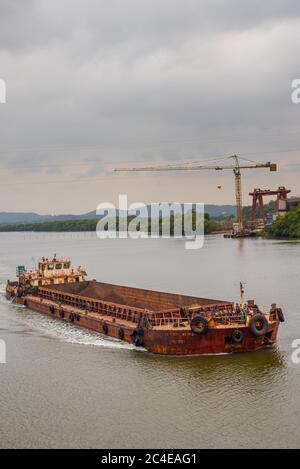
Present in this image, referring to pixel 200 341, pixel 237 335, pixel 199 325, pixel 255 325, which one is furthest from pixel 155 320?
pixel 255 325

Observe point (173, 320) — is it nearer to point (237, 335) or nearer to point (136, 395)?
point (237, 335)

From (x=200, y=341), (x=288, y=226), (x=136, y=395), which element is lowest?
(x=136, y=395)

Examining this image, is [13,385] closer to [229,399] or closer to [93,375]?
[93,375]

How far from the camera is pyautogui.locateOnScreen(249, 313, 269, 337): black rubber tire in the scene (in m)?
17.2

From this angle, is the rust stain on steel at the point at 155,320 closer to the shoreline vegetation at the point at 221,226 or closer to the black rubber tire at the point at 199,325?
the black rubber tire at the point at 199,325

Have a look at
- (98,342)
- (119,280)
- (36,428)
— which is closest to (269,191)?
(119,280)

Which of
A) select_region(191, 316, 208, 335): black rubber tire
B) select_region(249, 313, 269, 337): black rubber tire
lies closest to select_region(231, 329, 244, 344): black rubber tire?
select_region(249, 313, 269, 337): black rubber tire

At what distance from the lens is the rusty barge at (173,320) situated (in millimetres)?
17234

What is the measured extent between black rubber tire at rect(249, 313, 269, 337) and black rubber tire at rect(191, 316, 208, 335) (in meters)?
1.54

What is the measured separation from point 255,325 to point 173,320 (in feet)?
9.70

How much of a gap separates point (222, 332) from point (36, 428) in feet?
22.8

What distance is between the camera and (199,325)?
16.8 meters

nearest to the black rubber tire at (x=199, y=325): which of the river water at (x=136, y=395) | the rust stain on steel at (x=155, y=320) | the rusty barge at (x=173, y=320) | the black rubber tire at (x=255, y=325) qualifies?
the rusty barge at (x=173, y=320)

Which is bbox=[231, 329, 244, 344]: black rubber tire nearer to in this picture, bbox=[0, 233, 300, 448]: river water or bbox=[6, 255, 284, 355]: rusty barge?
bbox=[6, 255, 284, 355]: rusty barge
